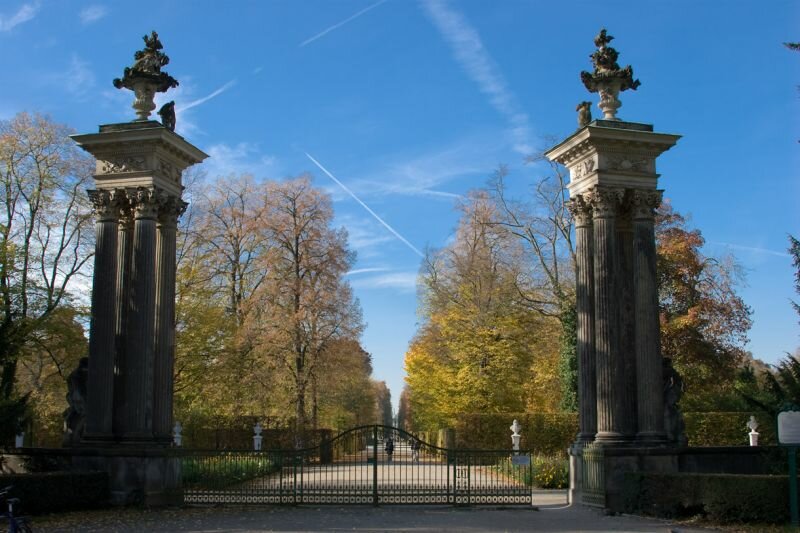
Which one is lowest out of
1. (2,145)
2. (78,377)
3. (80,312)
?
(78,377)

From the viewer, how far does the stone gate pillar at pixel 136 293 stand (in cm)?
1828

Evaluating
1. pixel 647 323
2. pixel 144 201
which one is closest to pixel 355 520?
pixel 647 323

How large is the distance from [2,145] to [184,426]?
46.1 ft

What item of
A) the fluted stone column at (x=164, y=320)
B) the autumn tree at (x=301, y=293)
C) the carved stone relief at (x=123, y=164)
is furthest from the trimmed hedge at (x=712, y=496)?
the autumn tree at (x=301, y=293)

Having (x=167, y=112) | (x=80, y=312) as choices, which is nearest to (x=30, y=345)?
(x=80, y=312)

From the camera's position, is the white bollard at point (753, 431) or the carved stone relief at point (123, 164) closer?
the carved stone relief at point (123, 164)

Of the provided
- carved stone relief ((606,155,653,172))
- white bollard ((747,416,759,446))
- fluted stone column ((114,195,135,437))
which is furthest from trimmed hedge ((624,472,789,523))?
white bollard ((747,416,759,446))

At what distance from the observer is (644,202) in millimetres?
18891

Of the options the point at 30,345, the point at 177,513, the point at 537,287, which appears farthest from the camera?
the point at 537,287

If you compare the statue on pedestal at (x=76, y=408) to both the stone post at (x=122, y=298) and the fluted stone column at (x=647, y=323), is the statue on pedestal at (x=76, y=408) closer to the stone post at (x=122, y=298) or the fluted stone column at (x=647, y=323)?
the stone post at (x=122, y=298)

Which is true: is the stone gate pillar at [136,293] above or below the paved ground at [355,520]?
above

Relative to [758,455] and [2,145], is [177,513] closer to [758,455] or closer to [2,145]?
[758,455]

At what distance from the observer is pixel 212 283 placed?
4025 cm

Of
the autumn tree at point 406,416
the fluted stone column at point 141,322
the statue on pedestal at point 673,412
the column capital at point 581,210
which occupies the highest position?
the column capital at point 581,210
